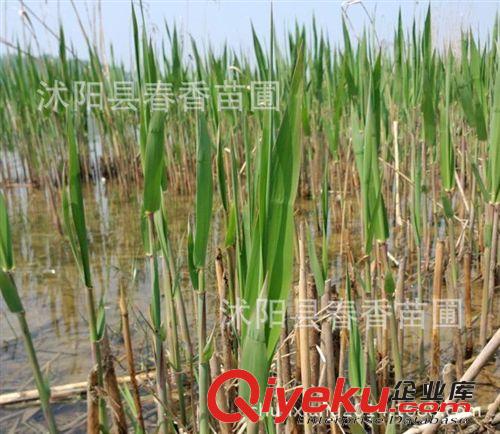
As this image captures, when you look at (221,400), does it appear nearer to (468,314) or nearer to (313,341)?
(313,341)

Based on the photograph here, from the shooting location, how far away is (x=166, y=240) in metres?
0.99

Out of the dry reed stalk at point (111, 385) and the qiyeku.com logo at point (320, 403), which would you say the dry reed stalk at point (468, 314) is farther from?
the dry reed stalk at point (111, 385)

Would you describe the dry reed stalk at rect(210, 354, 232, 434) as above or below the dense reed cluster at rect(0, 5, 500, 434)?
below

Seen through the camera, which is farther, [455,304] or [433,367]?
[455,304]

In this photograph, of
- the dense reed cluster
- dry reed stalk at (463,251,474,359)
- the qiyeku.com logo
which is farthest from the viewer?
dry reed stalk at (463,251,474,359)

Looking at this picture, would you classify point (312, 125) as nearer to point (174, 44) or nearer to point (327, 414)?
point (174, 44)

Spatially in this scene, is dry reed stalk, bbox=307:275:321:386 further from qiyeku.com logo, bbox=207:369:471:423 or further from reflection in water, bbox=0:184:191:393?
reflection in water, bbox=0:184:191:393

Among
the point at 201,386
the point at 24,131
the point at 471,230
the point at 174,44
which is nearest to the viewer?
the point at 201,386

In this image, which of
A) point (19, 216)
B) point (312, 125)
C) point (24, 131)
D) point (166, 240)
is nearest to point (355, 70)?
point (312, 125)

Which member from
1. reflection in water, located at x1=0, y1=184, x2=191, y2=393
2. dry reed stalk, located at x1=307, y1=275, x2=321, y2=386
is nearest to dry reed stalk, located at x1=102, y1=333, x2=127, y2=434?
reflection in water, located at x1=0, y1=184, x2=191, y2=393

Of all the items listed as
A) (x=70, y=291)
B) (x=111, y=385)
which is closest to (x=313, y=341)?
(x=111, y=385)

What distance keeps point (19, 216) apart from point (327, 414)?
3.24 meters

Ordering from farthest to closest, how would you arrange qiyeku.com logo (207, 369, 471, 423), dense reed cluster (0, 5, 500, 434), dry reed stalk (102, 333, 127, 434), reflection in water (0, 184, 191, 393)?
reflection in water (0, 184, 191, 393) → dry reed stalk (102, 333, 127, 434) → qiyeku.com logo (207, 369, 471, 423) → dense reed cluster (0, 5, 500, 434)

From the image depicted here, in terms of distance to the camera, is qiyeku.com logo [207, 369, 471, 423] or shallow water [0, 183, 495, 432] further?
shallow water [0, 183, 495, 432]
